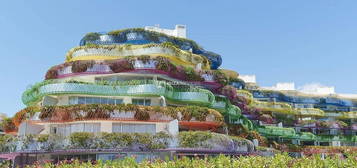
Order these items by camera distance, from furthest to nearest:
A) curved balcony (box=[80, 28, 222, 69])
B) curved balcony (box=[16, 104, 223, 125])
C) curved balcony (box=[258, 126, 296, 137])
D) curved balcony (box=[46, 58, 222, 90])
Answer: curved balcony (box=[258, 126, 296, 137]) < curved balcony (box=[80, 28, 222, 69]) < curved balcony (box=[46, 58, 222, 90]) < curved balcony (box=[16, 104, 223, 125])

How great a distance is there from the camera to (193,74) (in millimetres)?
54125

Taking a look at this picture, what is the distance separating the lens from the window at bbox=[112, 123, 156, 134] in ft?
146

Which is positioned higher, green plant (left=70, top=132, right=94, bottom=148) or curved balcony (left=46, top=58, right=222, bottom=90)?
curved balcony (left=46, top=58, right=222, bottom=90)

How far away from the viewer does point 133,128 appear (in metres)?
45.1

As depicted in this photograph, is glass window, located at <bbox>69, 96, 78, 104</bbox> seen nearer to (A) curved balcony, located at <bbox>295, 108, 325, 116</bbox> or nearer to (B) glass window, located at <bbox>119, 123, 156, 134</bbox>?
(B) glass window, located at <bbox>119, 123, 156, 134</bbox>

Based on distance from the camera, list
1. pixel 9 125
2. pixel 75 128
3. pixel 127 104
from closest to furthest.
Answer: pixel 127 104, pixel 75 128, pixel 9 125

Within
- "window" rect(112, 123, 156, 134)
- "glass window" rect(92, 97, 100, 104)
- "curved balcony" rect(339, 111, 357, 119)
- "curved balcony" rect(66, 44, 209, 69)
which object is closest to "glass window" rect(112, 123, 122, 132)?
"window" rect(112, 123, 156, 134)

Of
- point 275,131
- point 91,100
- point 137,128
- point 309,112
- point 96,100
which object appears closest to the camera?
point 137,128

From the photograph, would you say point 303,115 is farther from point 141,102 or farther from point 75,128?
point 75,128

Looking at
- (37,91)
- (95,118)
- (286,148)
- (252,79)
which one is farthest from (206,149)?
(252,79)

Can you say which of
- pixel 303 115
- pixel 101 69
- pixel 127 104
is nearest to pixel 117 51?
pixel 101 69

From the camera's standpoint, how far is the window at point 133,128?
4456cm

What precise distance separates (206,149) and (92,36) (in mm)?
24602

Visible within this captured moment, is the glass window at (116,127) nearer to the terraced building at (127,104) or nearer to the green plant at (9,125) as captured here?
the terraced building at (127,104)
